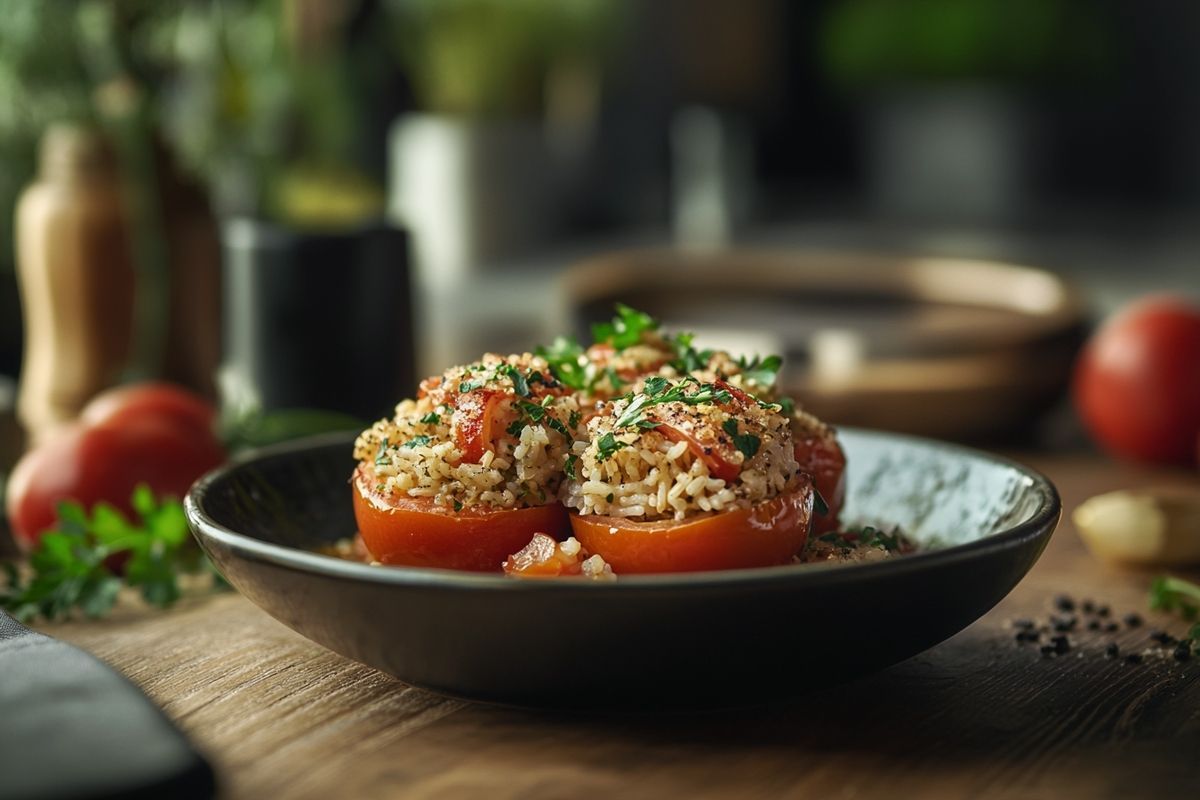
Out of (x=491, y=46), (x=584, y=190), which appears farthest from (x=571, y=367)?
(x=584, y=190)

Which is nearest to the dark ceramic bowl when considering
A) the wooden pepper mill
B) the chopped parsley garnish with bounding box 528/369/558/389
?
the chopped parsley garnish with bounding box 528/369/558/389

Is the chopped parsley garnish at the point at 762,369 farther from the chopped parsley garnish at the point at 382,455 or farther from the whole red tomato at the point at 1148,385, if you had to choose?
the whole red tomato at the point at 1148,385

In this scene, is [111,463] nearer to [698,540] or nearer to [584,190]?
[698,540]

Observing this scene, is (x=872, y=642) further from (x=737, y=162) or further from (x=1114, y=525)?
(x=737, y=162)

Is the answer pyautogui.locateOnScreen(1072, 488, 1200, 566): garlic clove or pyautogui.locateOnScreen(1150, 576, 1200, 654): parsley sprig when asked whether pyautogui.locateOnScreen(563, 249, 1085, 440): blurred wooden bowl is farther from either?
pyautogui.locateOnScreen(1150, 576, 1200, 654): parsley sprig

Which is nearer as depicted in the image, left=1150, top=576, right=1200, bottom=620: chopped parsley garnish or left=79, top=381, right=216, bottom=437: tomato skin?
left=1150, top=576, right=1200, bottom=620: chopped parsley garnish

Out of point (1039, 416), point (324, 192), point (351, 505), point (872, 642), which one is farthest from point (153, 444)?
point (324, 192)
